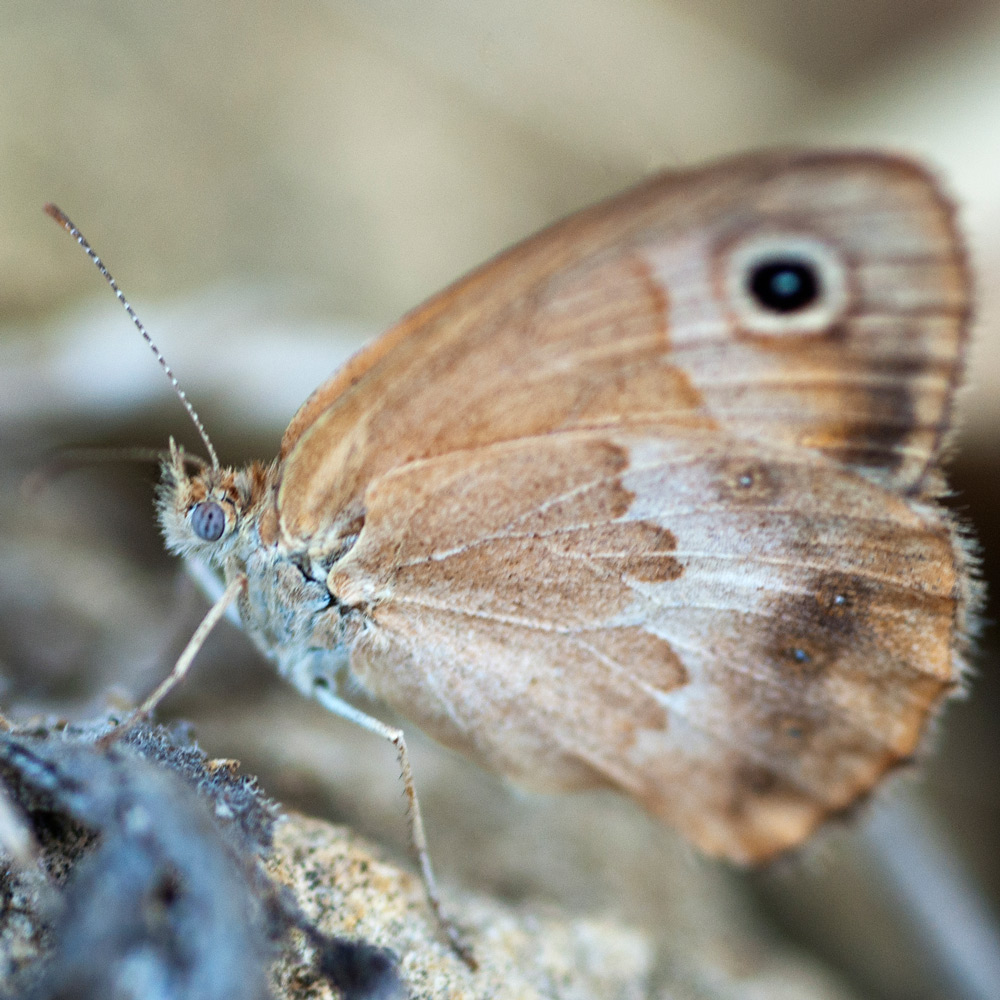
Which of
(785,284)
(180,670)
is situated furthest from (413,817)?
(785,284)

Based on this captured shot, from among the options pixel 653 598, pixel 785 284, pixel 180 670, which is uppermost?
pixel 785 284

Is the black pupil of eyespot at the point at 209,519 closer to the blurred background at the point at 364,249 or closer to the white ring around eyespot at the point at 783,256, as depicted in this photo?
the blurred background at the point at 364,249

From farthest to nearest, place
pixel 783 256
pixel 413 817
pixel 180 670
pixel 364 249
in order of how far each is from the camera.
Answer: pixel 364 249, pixel 783 256, pixel 413 817, pixel 180 670

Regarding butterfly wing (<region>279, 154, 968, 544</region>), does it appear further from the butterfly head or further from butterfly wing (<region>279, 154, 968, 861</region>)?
the butterfly head

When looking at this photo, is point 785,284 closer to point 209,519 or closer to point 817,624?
point 817,624

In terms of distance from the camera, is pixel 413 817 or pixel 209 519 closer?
pixel 413 817

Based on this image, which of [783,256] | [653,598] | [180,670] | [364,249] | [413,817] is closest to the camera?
[180,670]

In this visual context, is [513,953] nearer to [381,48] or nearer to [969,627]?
[969,627]

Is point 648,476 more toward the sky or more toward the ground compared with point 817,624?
more toward the sky
